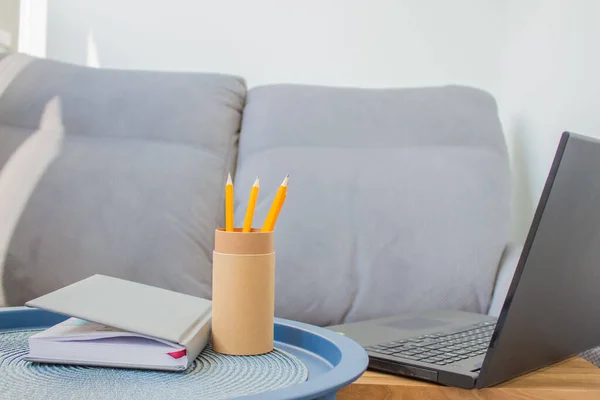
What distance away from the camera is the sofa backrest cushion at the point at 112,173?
129 centimetres

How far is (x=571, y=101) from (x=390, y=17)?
654mm

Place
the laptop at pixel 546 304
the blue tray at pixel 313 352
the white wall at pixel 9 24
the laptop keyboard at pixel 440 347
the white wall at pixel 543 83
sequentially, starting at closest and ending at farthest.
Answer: the blue tray at pixel 313 352 < the laptop at pixel 546 304 < the laptop keyboard at pixel 440 347 < the white wall at pixel 543 83 < the white wall at pixel 9 24

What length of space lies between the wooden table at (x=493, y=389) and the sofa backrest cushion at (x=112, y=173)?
2.44ft

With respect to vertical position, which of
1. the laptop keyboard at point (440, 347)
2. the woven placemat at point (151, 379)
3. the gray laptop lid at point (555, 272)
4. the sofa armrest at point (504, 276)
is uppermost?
the gray laptop lid at point (555, 272)

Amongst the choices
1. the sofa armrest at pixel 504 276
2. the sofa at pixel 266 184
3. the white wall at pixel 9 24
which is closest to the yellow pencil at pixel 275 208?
the sofa at pixel 266 184

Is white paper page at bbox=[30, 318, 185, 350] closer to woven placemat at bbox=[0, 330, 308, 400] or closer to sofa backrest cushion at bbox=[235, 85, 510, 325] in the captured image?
woven placemat at bbox=[0, 330, 308, 400]

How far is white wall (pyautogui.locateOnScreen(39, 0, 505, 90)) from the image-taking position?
1.77 meters

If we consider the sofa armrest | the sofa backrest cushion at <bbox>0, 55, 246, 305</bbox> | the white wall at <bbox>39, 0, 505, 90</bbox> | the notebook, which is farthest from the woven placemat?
the white wall at <bbox>39, 0, 505, 90</bbox>

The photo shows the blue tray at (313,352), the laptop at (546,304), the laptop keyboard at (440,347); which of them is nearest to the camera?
the blue tray at (313,352)

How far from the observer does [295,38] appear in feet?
5.86

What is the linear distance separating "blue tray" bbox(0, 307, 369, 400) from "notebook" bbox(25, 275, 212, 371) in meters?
0.11

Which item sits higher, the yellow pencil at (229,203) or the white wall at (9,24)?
the white wall at (9,24)

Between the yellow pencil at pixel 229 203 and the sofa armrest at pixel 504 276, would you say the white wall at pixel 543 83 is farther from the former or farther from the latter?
the yellow pencil at pixel 229 203

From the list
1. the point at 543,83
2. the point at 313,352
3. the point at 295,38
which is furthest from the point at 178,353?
the point at 295,38
